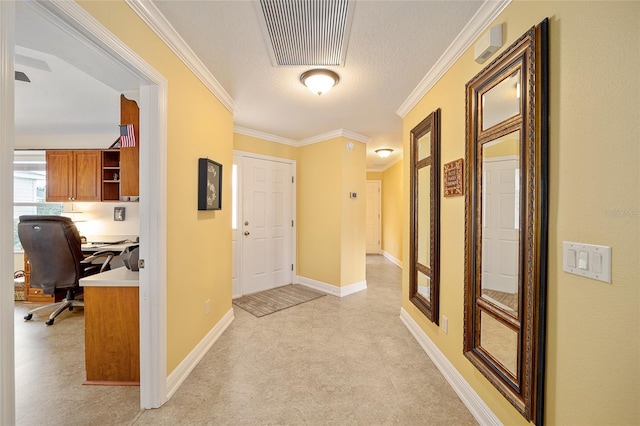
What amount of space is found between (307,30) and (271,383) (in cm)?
250

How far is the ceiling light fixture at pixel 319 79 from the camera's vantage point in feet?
7.34

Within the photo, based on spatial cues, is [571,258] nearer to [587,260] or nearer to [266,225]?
[587,260]

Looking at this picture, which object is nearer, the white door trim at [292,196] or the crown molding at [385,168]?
the white door trim at [292,196]

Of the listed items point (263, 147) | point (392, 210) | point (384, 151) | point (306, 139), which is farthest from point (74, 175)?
point (392, 210)

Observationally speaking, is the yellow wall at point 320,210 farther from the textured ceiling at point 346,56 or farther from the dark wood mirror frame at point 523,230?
the dark wood mirror frame at point 523,230

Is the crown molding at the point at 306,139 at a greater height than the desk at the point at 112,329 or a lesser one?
greater

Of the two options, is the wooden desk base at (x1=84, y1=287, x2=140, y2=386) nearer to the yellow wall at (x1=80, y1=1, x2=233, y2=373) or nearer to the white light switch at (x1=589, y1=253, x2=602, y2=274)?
the yellow wall at (x1=80, y1=1, x2=233, y2=373)

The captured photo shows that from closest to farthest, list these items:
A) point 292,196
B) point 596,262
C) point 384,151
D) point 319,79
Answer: point 596,262 → point 319,79 → point 292,196 → point 384,151

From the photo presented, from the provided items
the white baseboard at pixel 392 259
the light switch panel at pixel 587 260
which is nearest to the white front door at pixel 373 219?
the white baseboard at pixel 392 259

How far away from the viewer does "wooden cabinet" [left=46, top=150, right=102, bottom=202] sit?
384cm

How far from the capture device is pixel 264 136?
4090 mm

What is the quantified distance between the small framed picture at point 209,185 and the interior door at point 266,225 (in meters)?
1.32

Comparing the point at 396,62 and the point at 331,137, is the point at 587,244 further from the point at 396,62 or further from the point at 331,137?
the point at 331,137

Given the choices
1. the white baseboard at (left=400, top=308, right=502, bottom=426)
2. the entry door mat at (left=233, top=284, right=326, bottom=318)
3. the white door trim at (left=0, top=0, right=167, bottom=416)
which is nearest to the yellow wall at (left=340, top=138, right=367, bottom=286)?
the entry door mat at (left=233, top=284, right=326, bottom=318)
